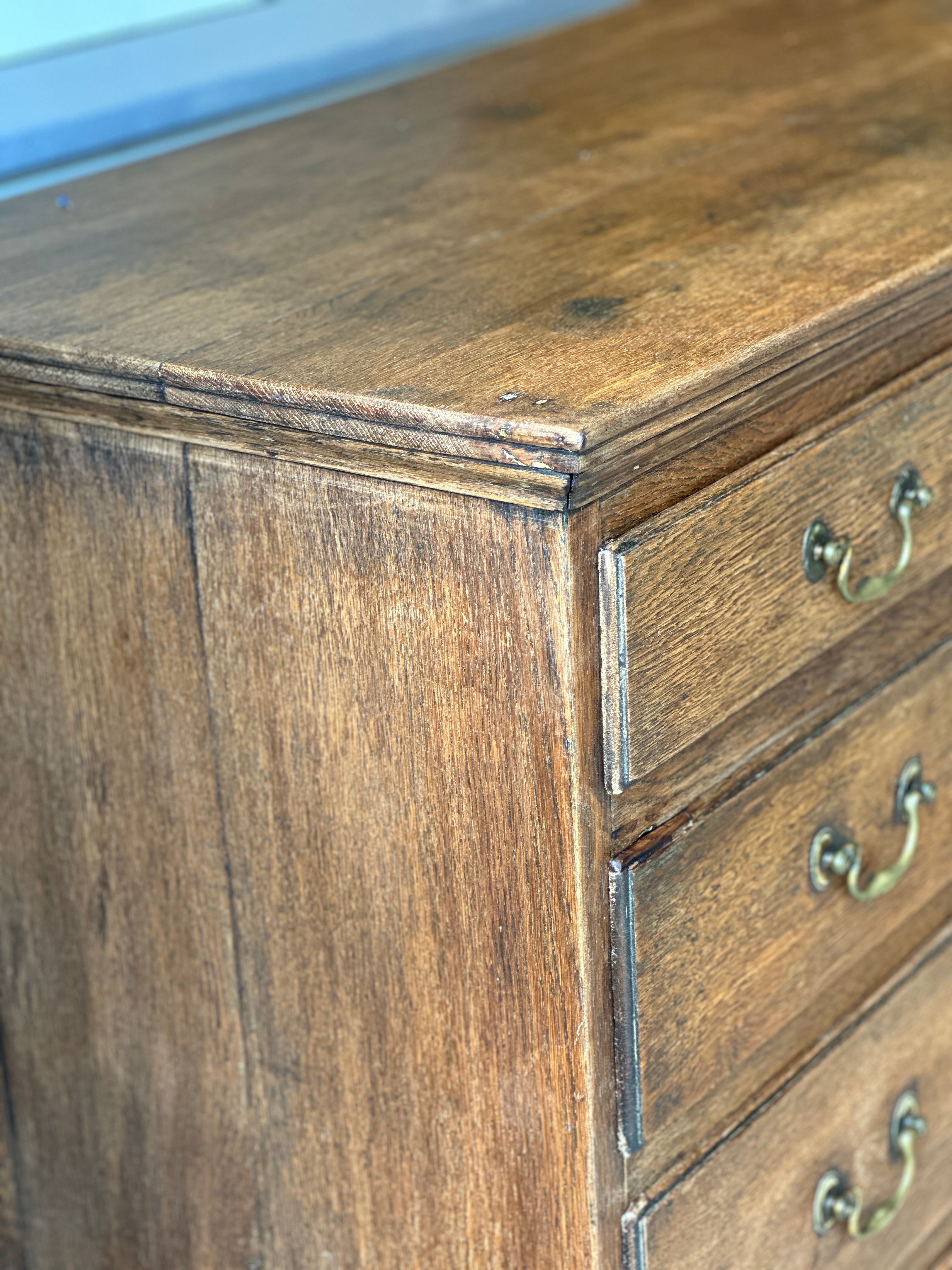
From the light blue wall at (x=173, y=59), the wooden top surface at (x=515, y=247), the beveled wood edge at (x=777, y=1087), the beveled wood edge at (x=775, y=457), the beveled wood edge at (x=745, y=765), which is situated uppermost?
the light blue wall at (x=173, y=59)

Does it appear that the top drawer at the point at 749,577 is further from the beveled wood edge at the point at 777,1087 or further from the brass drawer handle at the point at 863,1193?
the brass drawer handle at the point at 863,1193

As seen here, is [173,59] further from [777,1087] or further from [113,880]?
[777,1087]

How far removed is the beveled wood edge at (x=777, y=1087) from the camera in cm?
75

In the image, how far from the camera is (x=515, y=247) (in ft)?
2.72

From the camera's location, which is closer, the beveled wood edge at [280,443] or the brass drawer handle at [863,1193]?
the beveled wood edge at [280,443]

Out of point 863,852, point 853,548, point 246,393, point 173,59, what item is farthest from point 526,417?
point 173,59

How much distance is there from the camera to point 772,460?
72 cm

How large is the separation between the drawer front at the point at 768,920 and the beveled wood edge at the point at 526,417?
19cm

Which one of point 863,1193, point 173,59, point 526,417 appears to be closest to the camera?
point 526,417

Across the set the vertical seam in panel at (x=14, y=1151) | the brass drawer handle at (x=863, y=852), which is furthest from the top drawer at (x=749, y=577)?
the vertical seam in panel at (x=14, y=1151)

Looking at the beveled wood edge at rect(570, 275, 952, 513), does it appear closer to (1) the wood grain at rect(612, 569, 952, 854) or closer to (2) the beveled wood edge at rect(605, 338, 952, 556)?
(2) the beveled wood edge at rect(605, 338, 952, 556)

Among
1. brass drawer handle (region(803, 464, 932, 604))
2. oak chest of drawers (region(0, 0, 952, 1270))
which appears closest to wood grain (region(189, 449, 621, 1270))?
oak chest of drawers (region(0, 0, 952, 1270))

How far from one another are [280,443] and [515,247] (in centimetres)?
21

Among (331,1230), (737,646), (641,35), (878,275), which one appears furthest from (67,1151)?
(641,35)
